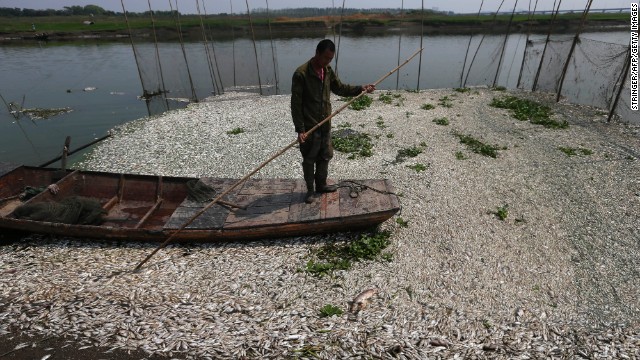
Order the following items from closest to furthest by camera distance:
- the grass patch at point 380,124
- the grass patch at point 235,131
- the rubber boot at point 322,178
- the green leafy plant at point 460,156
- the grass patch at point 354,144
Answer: the rubber boot at point 322,178 < the green leafy plant at point 460,156 < the grass patch at point 354,144 < the grass patch at point 380,124 < the grass patch at point 235,131

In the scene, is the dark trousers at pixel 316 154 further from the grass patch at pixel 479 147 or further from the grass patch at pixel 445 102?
the grass patch at pixel 445 102

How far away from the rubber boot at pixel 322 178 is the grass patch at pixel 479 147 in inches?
255

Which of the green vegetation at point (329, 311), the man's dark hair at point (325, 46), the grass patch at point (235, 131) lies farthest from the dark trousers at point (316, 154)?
the grass patch at point (235, 131)

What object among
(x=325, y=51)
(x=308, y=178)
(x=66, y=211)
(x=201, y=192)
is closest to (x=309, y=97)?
(x=325, y=51)

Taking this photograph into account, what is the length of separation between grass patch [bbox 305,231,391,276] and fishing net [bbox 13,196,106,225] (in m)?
4.87

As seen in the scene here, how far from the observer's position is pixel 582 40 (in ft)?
51.6

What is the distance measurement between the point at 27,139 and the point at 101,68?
63.1ft

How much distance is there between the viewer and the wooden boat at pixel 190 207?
6949 millimetres

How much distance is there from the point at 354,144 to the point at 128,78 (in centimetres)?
2448

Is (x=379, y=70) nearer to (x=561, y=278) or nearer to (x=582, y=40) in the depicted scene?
(x=582, y=40)

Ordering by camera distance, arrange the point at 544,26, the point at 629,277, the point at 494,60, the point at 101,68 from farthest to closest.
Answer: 1. the point at 544,26
2. the point at 101,68
3. the point at 494,60
4. the point at 629,277

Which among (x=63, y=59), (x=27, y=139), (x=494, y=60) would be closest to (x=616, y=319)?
(x=494, y=60)

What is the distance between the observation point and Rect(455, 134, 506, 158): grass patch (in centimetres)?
1160

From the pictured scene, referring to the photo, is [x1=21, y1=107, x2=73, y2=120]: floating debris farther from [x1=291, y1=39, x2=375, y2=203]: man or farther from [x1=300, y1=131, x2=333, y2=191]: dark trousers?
[x1=291, y1=39, x2=375, y2=203]: man
